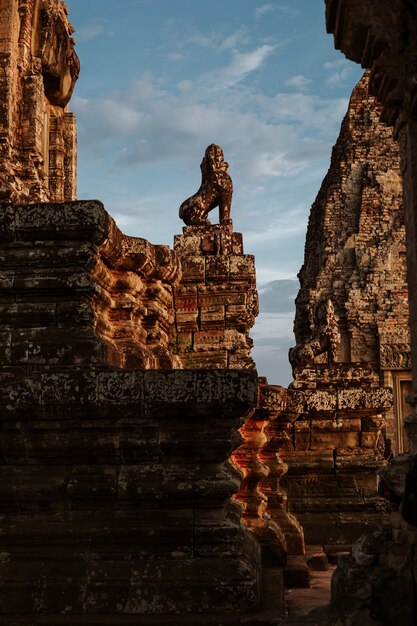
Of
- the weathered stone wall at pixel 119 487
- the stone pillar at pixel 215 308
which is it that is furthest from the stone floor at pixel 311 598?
the stone pillar at pixel 215 308

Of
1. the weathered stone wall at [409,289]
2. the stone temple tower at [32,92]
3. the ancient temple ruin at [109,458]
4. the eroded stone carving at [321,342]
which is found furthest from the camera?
the eroded stone carving at [321,342]

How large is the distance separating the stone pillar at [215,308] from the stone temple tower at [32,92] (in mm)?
2335

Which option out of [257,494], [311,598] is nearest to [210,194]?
[257,494]

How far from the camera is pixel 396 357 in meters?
26.5

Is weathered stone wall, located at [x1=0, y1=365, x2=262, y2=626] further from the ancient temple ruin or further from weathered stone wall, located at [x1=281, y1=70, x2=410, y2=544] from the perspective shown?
weathered stone wall, located at [x1=281, y1=70, x2=410, y2=544]

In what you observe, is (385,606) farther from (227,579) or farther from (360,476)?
(360,476)

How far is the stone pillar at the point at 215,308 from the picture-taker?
9633 mm

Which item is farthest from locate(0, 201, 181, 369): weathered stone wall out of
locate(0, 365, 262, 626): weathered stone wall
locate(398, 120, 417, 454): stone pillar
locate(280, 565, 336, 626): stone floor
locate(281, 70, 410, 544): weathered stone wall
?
locate(281, 70, 410, 544): weathered stone wall

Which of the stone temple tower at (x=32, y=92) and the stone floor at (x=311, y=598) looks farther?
the stone temple tower at (x=32, y=92)

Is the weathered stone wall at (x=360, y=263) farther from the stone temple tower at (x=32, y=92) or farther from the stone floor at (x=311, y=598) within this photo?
the stone floor at (x=311, y=598)

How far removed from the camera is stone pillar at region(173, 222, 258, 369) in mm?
9633

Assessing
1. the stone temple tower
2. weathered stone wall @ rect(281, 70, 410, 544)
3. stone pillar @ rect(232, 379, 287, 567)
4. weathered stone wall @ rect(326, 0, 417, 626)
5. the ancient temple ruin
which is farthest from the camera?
weathered stone wall @ rect(281, 70, 410, 544)

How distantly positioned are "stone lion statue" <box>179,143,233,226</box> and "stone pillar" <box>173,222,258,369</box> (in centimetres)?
90

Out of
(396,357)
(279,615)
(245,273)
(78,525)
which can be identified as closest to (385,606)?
(279,615)
